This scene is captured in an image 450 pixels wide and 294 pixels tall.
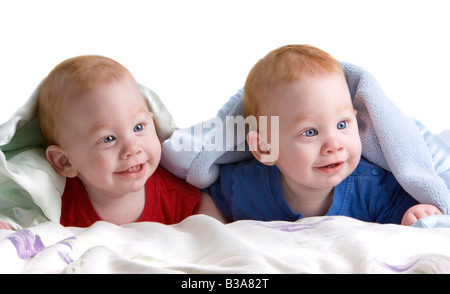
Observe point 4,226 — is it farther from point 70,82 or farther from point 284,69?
point 284,69

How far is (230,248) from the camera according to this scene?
4.28ft

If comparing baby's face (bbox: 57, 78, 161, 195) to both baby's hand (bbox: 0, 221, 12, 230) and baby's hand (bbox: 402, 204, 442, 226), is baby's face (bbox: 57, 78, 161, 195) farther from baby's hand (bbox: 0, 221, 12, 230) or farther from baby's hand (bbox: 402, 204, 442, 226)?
baby's hand (bbox: 402, 204, 442, 226)

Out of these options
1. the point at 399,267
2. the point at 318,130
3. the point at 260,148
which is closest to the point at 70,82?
the point at 260,148

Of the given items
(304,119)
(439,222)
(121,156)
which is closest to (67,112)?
(121,156)

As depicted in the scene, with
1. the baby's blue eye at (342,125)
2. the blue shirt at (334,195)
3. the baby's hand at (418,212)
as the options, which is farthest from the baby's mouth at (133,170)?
the baby's hand at (418,212)

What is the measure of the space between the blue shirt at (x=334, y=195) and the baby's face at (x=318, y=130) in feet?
0.32

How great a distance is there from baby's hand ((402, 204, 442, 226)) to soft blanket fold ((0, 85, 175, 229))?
2.29 ft

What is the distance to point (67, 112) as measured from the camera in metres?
1.63

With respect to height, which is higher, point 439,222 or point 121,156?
point 121,156

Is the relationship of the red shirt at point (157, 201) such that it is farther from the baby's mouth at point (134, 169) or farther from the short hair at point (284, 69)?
the short hair at point (284, 69)

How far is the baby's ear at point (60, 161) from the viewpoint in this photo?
1.70 meters

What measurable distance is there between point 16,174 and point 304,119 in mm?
707
